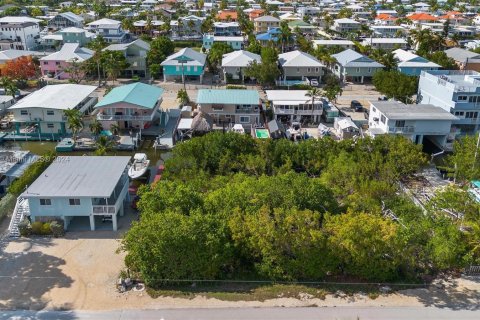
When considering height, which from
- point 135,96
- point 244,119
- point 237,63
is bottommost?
point 244,119

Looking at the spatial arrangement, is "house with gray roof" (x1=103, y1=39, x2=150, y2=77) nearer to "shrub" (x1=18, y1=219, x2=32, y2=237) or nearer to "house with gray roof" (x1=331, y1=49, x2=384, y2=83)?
"house with gray roof" (x1=331, y1=49, x2=384, y2=83)

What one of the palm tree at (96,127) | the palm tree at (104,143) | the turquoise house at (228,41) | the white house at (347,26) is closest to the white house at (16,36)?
the turquoise house at (228,41)

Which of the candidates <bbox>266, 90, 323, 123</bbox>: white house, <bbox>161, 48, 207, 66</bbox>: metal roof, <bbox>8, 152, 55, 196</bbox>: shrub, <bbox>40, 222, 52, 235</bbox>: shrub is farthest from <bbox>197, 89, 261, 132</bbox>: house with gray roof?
<bbox>40, 222, 52, 235</bbox>: shrub

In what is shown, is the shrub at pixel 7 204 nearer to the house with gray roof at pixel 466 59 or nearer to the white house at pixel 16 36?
the white house at pixel 16 36

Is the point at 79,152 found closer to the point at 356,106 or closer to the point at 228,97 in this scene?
the point at 228,97

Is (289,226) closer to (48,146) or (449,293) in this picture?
(449,293)

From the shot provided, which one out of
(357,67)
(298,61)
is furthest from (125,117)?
(357,67)

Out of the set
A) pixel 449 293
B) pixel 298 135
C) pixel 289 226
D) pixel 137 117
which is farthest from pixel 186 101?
pixel 449 293
